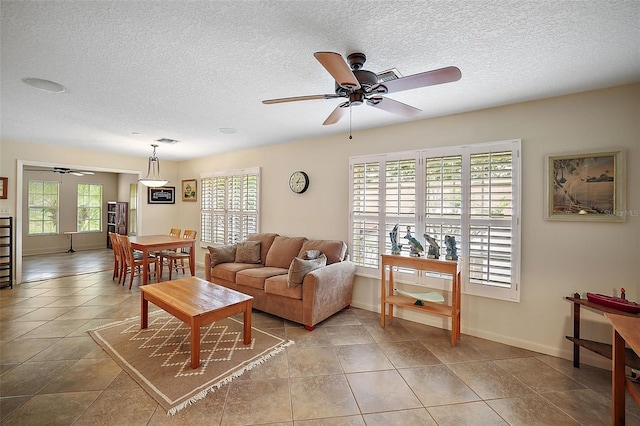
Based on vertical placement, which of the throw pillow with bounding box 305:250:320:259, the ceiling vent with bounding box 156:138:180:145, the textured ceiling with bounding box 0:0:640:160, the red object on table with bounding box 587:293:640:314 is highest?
the ceiling vent with bounding box 156:138:180:145

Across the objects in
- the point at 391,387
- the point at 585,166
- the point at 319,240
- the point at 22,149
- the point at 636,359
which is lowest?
the point at 391,387

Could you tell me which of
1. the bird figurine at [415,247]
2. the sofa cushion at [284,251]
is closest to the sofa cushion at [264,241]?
the sofa cushion at [284,251]

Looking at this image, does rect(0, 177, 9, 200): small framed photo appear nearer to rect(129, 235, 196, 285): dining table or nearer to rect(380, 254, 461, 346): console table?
rect(129, 235, 196, 285): dining table

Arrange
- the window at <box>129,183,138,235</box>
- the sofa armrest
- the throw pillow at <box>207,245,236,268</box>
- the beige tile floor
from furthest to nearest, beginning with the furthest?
the window at <box>129,183,138,235</box>
the throw pillow at <box>207,245,236,268</box>
the sofa armrest
the beige tile floor

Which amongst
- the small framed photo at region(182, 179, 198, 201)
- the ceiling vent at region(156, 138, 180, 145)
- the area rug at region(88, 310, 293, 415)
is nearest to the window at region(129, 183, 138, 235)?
the small framed photo at region(182, 179, 198, 201)

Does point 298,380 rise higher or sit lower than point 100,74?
lower

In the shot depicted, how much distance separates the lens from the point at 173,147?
5.23 m

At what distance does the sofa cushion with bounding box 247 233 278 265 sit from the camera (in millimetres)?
4508

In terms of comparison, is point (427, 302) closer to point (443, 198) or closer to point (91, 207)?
point (443, 198)

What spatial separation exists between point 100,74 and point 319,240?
3027 millimetres

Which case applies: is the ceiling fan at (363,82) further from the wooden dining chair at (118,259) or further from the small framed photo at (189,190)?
the small framed photo at (189,190)

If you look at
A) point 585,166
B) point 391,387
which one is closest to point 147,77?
point 391,387

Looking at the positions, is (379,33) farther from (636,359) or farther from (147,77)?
(636,359)

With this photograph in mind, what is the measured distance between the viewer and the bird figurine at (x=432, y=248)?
3109mm
